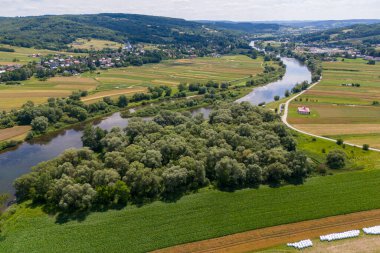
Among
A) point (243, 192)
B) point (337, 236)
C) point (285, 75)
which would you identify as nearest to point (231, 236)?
point (243, 192)

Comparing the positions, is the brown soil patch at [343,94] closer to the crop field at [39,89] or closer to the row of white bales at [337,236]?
the row of white bales at [337,236]

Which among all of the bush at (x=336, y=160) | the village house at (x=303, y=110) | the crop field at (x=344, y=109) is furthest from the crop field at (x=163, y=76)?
the bush at (x=336, y=160)

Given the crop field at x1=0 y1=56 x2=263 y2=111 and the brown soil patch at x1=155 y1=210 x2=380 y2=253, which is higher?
the crop field at x1=0 y1=56 x2=263 y2=111

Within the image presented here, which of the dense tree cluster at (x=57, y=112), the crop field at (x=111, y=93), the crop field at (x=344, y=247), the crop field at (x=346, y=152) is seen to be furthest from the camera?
the crop field at (x=111, y=93)

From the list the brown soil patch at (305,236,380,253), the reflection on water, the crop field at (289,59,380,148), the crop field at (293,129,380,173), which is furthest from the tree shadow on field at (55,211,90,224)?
the reflection on water

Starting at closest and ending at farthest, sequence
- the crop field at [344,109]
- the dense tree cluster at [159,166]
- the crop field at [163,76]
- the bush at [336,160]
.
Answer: the dense tree cluster at [159,166] → the bush at [336,160] → the crop field at [344,109] → the crop field at [163,76]

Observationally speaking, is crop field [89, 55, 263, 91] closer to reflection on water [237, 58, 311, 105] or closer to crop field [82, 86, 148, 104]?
crop field [82, 86, 148, 104]
